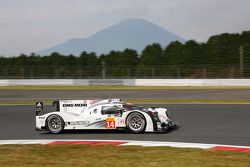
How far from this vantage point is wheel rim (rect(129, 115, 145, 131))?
11492 mm

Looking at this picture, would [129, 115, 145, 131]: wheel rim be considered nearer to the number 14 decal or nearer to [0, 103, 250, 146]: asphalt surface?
[0, 103, 250, 146]: asphalt surface

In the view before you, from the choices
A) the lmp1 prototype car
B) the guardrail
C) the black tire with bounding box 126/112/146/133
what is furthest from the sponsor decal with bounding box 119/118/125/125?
the guardrail

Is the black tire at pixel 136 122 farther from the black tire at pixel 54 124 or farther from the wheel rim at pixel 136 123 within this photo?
the black tire at pixel 54 124

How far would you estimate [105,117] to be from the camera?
39.0ft

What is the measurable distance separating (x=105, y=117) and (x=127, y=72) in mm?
31156

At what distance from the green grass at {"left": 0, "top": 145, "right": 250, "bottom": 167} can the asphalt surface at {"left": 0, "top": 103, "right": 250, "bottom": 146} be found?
157cm

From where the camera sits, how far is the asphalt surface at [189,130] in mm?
10547

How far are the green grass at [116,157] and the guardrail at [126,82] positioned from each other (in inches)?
1115

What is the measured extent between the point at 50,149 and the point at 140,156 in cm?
204

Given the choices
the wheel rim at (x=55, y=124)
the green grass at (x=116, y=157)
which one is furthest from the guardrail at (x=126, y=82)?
the green grass at (x=116, y=157)

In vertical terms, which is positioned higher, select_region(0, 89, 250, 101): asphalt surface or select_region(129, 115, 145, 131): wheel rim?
select_region(0, 89, 250, 101): asphalt surface

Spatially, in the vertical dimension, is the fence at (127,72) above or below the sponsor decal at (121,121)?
above

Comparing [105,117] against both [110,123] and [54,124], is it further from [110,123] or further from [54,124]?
[54,124]

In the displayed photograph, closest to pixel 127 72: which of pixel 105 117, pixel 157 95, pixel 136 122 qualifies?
pixel 157 95
